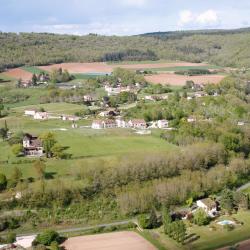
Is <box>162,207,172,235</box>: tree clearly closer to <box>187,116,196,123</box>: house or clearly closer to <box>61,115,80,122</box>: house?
<box>187,116,196,123</box>: house

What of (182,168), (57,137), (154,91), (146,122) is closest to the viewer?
(182,168)

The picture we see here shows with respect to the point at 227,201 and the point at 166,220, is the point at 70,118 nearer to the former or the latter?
the point at 227,201

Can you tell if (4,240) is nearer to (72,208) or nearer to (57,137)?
(72,208)

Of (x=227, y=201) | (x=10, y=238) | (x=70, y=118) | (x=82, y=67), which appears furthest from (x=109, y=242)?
(x=82, y=67)

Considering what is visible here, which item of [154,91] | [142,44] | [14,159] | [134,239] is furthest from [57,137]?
[142,44]

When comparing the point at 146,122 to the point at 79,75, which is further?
the point at 79,75
